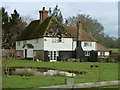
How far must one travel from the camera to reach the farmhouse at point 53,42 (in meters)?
34.2

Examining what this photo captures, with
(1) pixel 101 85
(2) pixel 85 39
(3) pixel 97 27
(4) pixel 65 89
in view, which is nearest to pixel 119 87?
(1) pixel 101 85

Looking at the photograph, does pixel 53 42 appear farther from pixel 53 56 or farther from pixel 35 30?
pixel 35 30

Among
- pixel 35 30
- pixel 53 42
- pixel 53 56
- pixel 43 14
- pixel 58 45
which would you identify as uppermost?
pixel 43 14

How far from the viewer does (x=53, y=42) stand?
34.6 m

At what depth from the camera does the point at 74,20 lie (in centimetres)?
4662

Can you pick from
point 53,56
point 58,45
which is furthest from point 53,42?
point 53,56

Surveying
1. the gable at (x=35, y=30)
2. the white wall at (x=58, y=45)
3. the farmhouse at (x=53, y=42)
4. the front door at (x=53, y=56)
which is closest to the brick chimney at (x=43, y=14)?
the farmhouse at (x=53, y=42)

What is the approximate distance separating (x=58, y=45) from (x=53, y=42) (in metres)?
1.01

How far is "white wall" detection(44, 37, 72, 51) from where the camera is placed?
34.1 metres

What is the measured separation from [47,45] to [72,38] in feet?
16.1

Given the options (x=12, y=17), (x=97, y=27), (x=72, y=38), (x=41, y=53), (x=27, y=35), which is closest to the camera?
(x=41, y=53)

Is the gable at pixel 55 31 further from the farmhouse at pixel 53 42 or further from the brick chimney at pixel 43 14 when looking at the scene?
the brick chimney at pixel 43 14

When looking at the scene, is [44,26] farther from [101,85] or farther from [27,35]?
[101,85]

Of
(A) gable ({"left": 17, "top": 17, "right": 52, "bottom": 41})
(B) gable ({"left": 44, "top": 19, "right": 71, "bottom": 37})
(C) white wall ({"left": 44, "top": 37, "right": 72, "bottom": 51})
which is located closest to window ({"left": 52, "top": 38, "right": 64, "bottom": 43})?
(C) white wall ({"left": 44, "top": 37, "right": 72, "bottom": 51})
